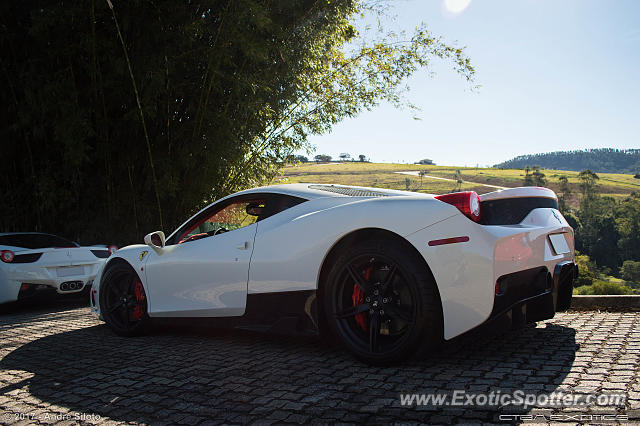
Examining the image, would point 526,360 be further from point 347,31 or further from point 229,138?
point 347,31

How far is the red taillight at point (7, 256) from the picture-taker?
19.7ft

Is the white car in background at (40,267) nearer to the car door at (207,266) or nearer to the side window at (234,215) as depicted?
the car door at (207,266)

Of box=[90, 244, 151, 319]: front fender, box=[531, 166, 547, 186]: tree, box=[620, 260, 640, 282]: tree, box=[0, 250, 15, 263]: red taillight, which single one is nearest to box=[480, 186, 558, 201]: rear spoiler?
box=[90, 244, 151, 319]: front fender

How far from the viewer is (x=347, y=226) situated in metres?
2.86

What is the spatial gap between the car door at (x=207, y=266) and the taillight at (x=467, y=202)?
1.33m

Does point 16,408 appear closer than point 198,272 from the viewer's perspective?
Yes

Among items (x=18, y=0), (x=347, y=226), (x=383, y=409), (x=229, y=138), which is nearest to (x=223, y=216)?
(x=347, y=226)

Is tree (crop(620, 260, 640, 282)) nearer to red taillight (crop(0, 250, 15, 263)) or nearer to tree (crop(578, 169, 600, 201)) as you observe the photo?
tree (crop(578, 169, 600, 201))

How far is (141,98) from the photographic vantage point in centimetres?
709

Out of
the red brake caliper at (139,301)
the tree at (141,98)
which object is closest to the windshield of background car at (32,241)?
the tree at (141,98)

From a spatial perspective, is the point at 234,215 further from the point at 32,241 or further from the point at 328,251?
the point at 32,241

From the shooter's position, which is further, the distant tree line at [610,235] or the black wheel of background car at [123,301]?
the distant tree line at [610,235]

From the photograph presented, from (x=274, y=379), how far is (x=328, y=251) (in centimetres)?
78

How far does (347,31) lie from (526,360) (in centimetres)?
735
